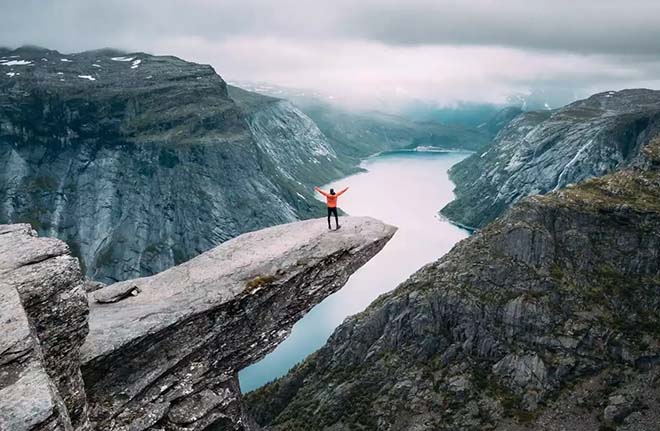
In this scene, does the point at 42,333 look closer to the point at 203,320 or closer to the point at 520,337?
the point at 203,320

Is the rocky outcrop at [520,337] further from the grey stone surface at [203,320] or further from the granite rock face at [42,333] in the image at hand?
the granite rock face at [42,333]

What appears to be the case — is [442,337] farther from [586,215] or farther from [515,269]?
[586,215]

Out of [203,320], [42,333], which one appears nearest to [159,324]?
[203,320]

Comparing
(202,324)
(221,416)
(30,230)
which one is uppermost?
(30,230)

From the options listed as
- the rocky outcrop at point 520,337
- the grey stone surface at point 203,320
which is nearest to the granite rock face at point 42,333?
the grey stone surface at point 203,320

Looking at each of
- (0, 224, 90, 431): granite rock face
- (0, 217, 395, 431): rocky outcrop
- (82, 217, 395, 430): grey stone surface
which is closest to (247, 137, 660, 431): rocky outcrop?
(82, 217, 395, 430): grey stone surface

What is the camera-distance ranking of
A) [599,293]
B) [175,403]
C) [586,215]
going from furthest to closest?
[586,215]
[599,293]
[175,403]

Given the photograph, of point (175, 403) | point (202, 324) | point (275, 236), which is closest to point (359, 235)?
point (275, 236)

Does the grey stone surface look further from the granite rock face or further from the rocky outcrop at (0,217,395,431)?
the granite rock face
